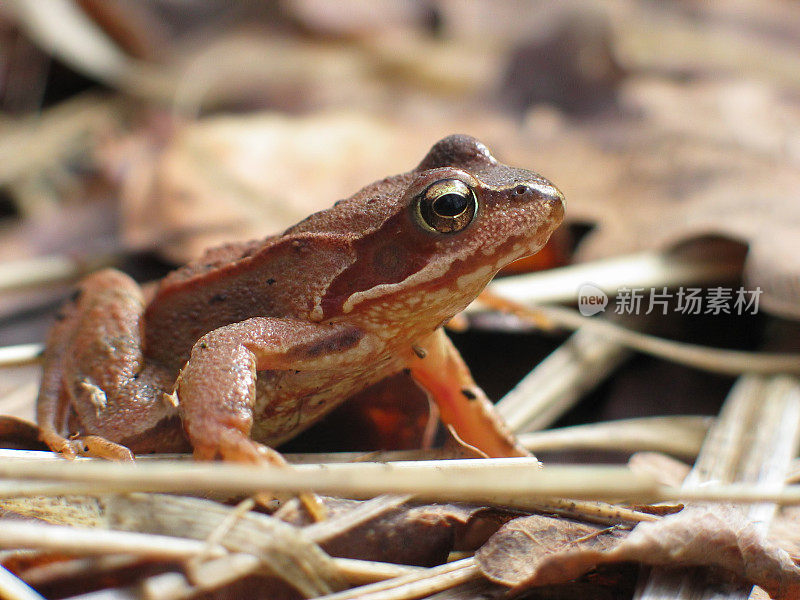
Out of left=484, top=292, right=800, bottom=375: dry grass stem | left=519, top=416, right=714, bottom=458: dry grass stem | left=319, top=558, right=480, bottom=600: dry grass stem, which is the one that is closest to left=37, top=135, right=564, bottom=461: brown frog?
left=519, top=416, right=714, bottom=458: dry grass stem

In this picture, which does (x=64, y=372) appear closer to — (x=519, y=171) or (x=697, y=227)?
(x=519, y=171)

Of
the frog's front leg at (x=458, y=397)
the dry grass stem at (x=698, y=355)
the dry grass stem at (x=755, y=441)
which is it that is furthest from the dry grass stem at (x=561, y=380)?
the dry grass stem at (x=755, y=441)

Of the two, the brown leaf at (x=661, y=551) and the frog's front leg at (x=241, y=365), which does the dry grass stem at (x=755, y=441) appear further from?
the frog's front leg at (x=241, y=365)

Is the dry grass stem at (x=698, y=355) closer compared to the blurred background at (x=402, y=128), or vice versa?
the dry grass stem at (x=698, y=355)

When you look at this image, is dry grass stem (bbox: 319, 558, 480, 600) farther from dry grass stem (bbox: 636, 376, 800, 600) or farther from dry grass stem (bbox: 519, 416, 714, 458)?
dry grass stem (bbox: 519, 416, 714, 458)

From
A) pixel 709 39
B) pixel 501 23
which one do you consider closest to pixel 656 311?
pixel 709 39

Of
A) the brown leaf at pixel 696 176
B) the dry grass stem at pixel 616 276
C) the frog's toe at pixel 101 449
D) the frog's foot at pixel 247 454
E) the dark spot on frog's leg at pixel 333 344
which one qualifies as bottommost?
the frog's foot at pixel 247 454
